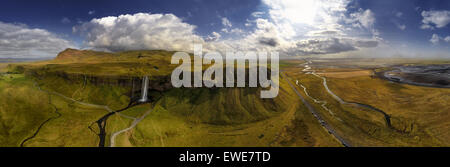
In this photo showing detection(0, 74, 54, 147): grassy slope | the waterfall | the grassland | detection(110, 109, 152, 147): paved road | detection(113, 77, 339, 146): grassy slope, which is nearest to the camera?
the grassland

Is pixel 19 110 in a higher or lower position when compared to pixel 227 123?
higher

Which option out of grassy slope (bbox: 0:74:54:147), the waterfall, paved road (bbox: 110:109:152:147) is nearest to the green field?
grassy slope (bbox: 0:74:54:147)

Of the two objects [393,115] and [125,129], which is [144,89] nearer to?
[125,129]

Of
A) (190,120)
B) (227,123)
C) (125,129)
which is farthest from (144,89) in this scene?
(227,123)

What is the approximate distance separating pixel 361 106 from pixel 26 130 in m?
113

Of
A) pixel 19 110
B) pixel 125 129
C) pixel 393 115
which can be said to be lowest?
pixel 125 129

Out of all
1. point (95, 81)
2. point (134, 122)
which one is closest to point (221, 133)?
point (134, 122)

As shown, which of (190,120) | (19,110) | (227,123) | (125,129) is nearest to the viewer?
(125,129)

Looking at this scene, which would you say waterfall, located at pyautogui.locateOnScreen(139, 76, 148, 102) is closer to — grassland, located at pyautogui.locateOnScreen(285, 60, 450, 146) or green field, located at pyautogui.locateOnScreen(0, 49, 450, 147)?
green field, located at pyautogui.locateOnScreen(0, 49, 450, 147)

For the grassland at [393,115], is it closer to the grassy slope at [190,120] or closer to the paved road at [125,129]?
the grassy slope at [190,120]

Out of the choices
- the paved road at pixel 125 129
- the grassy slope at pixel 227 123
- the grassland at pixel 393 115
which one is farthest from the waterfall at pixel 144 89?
the grassland at pixel 393 115

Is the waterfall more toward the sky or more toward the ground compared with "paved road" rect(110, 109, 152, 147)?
more toward the sky

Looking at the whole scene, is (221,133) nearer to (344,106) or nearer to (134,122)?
(134,122)

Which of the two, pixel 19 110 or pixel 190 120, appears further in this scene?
pixel 19 110
